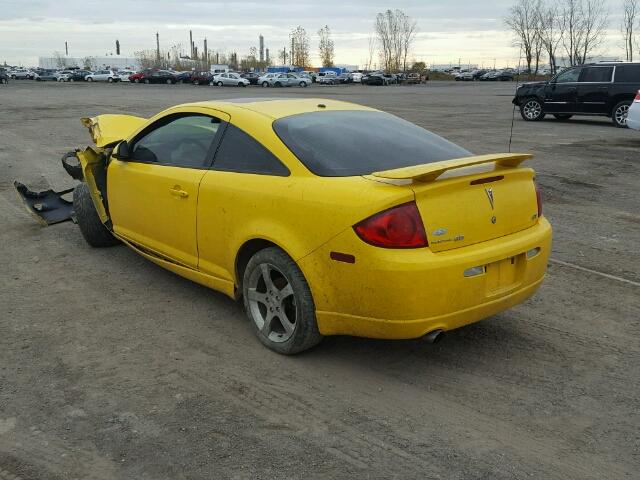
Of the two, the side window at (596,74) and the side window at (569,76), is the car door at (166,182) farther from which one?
the side window at (569,76)

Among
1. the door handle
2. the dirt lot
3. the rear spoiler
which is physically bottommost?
the dirt lot

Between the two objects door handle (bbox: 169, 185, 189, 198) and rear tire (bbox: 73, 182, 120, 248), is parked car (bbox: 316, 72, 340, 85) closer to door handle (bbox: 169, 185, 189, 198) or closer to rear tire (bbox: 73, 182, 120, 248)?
rear tire (bbox: 73, 182, 120, 248)

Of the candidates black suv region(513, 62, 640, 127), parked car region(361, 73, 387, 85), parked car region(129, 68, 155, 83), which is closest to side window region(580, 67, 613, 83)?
black suv region(513, 62, 640, 127)

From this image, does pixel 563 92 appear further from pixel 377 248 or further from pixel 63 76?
pixel 63 76

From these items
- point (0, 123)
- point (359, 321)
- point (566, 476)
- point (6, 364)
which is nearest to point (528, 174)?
point (359, 321)

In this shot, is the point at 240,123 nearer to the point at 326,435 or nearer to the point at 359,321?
the point at 359,321

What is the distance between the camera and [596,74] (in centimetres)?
1778

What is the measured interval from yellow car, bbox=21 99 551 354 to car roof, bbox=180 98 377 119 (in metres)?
0.01

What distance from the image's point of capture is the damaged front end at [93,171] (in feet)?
18.7

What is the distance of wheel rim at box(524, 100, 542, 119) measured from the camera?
1947 cm

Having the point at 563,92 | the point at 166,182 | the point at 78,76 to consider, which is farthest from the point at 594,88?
the point at 78,76

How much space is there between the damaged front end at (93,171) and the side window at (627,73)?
15.2 m

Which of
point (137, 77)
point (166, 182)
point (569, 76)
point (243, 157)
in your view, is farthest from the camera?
point (137, 77)

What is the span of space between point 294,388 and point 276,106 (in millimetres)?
2044
